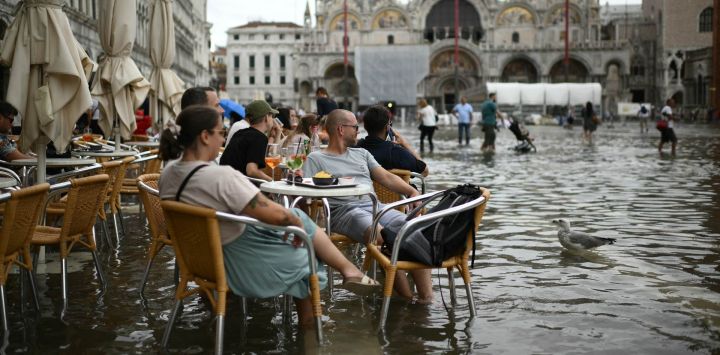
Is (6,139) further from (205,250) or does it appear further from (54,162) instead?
(205,250)

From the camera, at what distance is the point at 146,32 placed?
3731 centimetres

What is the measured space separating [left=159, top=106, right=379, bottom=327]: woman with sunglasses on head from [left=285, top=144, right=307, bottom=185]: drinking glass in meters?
1.25

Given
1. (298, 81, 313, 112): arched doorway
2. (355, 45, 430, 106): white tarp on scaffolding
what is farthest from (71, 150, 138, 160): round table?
(298, 81, 313, 112): arched doorway

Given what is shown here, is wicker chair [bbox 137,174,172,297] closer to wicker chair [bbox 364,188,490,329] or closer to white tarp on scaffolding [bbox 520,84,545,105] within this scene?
wicker chair [bbox 364,188,490,329]

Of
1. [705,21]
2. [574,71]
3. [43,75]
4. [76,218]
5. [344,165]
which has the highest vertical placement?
[705,21]

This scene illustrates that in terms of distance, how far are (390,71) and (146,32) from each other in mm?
22504

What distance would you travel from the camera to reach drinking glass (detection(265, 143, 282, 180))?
7008 mm

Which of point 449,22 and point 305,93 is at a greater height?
point 449,22

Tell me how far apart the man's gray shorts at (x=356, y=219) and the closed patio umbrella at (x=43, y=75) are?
8.16 feet

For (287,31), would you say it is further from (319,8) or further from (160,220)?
(160,220)

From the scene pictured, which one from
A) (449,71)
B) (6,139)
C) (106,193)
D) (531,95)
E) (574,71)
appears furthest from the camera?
(449,71)

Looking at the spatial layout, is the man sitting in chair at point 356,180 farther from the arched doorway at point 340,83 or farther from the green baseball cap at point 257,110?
the arched doorway at point 340,83

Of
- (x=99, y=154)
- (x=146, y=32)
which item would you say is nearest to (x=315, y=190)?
(x=99, y=154)

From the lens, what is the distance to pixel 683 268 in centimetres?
678
